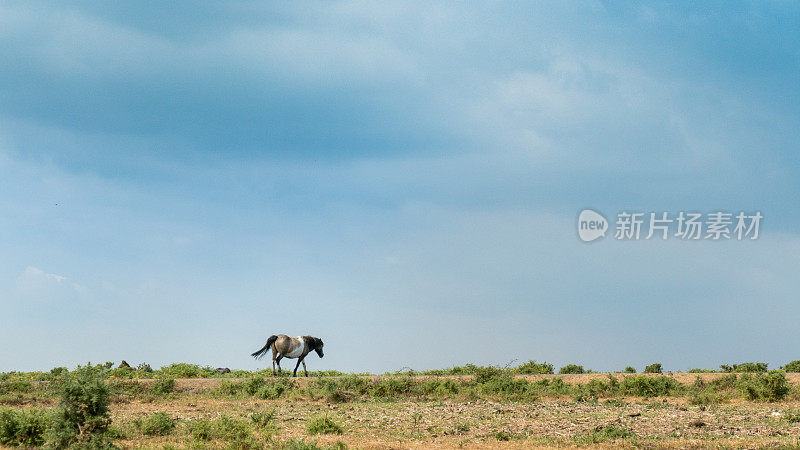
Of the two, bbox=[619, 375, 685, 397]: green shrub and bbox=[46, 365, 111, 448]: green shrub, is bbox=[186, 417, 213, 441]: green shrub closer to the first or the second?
bbox=[46, 365, 111, 448]: green shrub

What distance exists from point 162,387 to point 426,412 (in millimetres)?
13388

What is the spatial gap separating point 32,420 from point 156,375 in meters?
17.5

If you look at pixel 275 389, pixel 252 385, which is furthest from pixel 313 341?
pixel 275 389

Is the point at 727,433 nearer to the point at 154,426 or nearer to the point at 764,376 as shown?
the point at 764,376

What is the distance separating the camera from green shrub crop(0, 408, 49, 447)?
16016 millimetres

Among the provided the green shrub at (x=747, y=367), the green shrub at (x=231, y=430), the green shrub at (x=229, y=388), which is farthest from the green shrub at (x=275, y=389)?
the green shrub at (x=747, y=367)

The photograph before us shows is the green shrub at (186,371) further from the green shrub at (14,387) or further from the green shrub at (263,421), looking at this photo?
the green shrub at (263,421)

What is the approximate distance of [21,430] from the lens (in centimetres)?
1608

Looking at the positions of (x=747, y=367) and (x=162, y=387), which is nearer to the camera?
(x=162, y=387)

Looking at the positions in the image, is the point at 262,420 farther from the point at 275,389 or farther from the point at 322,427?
the point at 275,389

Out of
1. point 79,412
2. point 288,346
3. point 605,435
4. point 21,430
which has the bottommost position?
point 605,435

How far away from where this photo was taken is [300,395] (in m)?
26.8

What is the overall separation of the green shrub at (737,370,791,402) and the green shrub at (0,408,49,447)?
76.5ft

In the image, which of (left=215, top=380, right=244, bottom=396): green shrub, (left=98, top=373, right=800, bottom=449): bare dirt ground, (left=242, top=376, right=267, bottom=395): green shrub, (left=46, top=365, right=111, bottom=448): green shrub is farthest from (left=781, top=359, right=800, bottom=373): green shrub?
(left=46, top=365, right=111, bottom=448): green shrub
